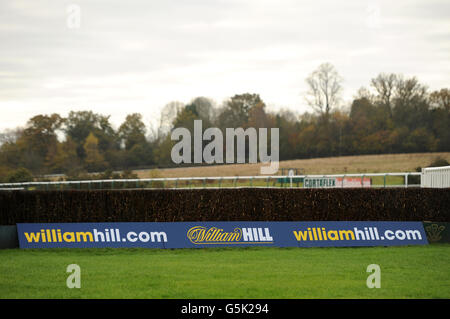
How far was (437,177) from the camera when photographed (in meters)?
19.4

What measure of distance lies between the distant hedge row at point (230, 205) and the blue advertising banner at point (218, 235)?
178cm

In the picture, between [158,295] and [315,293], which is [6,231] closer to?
[158,295]

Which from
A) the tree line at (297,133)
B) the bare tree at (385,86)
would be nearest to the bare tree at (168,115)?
the tree line at (297,133)

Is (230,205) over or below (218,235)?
over

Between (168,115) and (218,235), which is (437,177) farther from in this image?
(168,115)

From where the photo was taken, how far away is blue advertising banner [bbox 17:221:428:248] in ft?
47.6

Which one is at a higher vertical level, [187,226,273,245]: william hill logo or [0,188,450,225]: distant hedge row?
[0,188,450,225]: distant hedge row

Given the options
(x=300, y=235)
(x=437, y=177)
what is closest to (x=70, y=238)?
(x=300, y=235)

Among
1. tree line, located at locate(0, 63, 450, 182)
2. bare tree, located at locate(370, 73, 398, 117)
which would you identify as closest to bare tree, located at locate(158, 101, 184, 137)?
tree line, located at locate(0, 63, 450, 182)

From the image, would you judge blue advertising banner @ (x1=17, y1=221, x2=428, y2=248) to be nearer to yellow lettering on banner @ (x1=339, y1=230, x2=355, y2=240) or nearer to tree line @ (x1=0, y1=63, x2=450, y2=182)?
yellow lettering on banner @ (x1=339, y1=230, x2=355, y2=240)

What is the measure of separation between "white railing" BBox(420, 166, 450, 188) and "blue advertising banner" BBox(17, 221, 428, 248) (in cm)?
463

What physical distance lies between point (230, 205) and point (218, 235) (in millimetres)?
2144

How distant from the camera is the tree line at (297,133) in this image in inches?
2090
